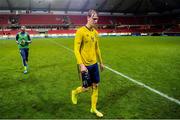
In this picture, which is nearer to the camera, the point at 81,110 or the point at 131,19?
the point at 81,110

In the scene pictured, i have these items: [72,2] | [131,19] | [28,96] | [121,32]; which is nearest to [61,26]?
[72,2]

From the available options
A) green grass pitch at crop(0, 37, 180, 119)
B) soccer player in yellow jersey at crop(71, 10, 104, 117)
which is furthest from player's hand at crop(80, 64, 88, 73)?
green grass pitch at crop(0, 37, 180, 119)

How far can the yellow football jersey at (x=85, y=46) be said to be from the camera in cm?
547

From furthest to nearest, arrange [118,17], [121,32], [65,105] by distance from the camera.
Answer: [118,17]
[121,32]
[65,105]

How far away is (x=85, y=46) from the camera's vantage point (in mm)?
5629

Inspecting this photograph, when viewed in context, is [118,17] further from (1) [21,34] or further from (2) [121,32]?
(1) [21,34]

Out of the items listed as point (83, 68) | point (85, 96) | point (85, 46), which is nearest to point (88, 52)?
point (85, 46)

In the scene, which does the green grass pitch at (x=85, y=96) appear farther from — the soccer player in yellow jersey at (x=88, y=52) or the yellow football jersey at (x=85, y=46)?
the yellow football jersey at (x=85, y=46)

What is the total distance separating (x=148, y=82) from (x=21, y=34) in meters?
6.42

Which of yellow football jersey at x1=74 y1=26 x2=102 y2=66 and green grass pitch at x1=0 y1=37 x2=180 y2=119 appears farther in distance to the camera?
green grass pitch at x1=0 y1=37 x2=180 y2=119

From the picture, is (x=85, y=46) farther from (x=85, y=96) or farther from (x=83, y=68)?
(x=85, y=96)

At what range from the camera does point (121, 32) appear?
62.2m

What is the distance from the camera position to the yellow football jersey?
5.47m

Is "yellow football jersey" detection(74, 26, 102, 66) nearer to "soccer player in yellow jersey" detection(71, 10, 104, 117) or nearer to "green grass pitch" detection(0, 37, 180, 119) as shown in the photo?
"soccer player in yellow jersey" detection(71, 10, 104, 117)
